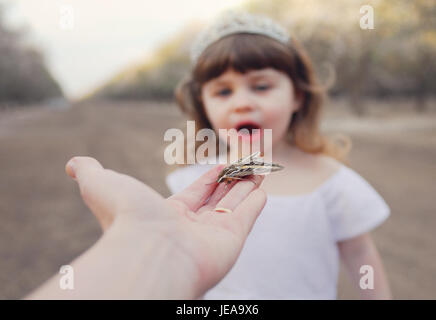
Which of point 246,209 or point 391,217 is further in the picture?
point 391,217

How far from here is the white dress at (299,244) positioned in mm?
2314

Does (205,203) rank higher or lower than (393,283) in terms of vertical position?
higher

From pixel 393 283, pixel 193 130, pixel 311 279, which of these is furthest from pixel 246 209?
pixel 393 283

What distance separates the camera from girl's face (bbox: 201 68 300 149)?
2281 mm

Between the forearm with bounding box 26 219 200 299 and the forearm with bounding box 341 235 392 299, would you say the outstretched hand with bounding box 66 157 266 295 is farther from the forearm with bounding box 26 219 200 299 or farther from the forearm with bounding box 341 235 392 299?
the forearm with bounding box 341 235 392 299

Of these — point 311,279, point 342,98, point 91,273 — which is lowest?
point 311,279

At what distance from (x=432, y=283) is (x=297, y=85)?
300 centimetres

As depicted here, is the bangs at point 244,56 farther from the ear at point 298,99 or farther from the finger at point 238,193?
the finger at point 238,193

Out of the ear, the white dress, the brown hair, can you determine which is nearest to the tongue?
the brown hair

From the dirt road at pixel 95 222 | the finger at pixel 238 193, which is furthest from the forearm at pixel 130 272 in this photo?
the dirt road at pixel 95 222

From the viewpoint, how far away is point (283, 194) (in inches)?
96.9

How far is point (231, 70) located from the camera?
2.38 metres

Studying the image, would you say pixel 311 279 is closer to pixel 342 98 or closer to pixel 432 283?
pixel 432 283

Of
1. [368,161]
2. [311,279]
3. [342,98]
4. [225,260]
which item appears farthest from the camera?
[342,98]
